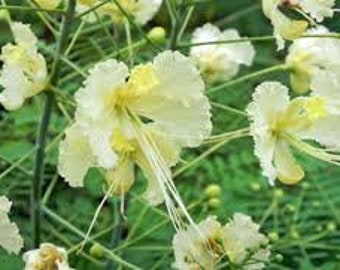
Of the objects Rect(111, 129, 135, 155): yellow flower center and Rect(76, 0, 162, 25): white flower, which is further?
Rect(76, 0, 162, 25): white flower

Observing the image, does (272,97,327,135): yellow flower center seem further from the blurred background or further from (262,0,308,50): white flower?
the blurred background

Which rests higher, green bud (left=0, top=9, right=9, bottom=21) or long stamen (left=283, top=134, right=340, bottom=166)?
green bud (left=0, top=9, right=9, bottom=21)

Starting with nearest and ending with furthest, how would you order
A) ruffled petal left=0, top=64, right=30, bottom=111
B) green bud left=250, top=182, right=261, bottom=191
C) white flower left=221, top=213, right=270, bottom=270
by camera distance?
1. ruffled petal left=0, top=64, right=30, bottom=111
2. white flower left=221, top=213, right=270, bottom=270
3. green bud left=250, top=182, right=261, bottom=191

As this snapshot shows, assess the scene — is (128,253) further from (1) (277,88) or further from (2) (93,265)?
(1) (277,88)

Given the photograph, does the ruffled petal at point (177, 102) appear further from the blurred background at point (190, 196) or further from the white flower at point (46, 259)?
the blurred background at point (190, 196)

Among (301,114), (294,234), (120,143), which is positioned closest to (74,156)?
(120,143)

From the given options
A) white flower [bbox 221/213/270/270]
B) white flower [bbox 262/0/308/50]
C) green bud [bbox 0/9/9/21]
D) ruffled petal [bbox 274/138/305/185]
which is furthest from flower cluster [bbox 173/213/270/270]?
green bud [bbox 0/9/9/21]

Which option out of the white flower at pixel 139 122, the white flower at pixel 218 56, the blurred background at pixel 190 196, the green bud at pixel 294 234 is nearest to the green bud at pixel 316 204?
the blurred background at pixel 190 196
